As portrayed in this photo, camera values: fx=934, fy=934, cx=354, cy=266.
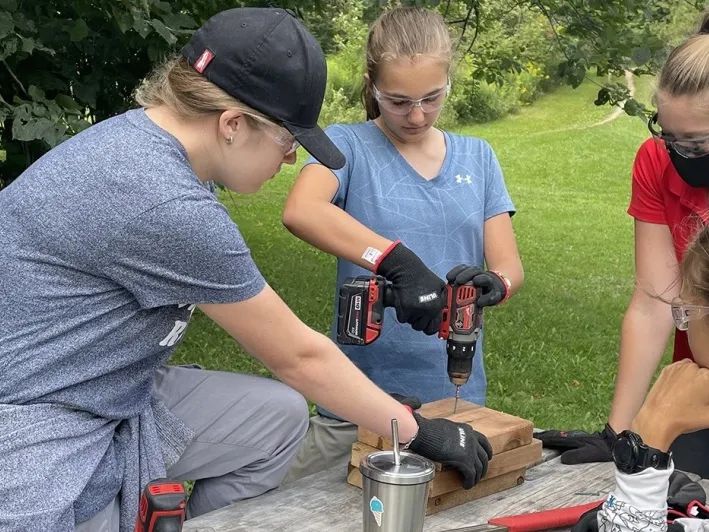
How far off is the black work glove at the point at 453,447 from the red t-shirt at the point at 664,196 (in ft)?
3.50

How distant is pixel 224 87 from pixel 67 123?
8.11 ft

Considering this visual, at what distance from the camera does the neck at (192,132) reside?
7.59ft

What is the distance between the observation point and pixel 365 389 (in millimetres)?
2463

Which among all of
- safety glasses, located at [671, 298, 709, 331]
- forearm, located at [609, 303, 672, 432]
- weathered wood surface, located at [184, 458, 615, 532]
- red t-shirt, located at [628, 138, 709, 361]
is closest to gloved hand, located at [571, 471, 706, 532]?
weathered wood surface, located at [184, 458, 615, 532]

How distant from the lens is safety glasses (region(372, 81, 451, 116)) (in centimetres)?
317

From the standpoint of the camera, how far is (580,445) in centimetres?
308

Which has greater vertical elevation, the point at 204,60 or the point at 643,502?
the point at 204,60

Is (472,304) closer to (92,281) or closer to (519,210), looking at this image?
(92,281)

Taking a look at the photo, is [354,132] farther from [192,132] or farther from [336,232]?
[192,132]

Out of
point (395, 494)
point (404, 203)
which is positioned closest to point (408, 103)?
point (404, 203)

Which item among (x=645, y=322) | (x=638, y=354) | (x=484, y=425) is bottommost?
(x=484, y=425)

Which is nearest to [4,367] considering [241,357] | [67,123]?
[67,123]

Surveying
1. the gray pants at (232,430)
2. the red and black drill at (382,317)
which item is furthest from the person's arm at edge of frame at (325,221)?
the gray pants at (232,430)

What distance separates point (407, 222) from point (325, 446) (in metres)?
0.83
